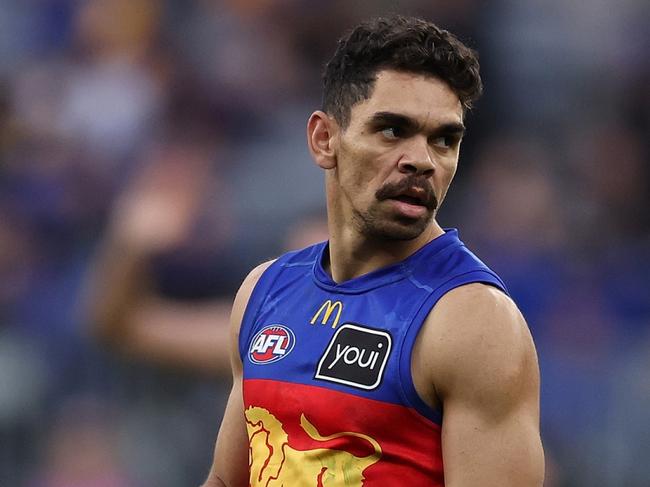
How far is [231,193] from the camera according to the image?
7312 millimetres

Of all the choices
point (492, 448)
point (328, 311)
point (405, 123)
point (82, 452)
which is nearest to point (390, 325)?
point (328, 311)

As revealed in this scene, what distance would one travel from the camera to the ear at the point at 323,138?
11.8 ft

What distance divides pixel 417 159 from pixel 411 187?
0.08 meters

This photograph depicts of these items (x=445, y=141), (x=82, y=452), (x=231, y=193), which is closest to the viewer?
(x=445, y=141)

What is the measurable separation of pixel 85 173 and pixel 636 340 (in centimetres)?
360

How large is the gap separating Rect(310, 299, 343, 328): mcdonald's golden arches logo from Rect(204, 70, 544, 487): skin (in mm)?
111

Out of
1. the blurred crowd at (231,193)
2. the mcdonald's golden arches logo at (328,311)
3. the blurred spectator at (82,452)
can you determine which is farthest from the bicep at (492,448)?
the blurred spectator at (82,452)

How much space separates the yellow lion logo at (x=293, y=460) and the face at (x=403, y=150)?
2.00 ft

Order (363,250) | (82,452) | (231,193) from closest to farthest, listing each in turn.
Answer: (363,250) → (82,452) → (231,193)

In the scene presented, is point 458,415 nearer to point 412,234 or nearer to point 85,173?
point 412,234

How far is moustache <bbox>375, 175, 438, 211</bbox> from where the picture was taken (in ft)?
10.9

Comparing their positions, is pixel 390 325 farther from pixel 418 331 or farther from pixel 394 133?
pixel 394 133

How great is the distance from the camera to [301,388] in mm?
3379

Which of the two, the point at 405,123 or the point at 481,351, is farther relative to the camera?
the point at 405,123
